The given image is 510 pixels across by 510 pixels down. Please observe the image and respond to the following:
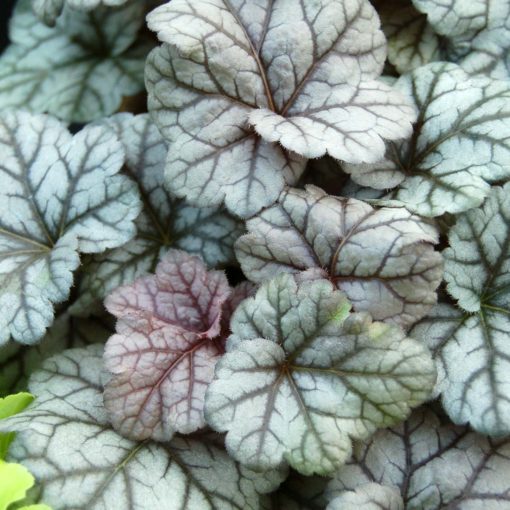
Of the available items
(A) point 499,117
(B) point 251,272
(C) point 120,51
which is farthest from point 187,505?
(C) point 120,51

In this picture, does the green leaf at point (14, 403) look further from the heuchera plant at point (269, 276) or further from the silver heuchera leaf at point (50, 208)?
the silver heuchera leaf at point (50, 208)

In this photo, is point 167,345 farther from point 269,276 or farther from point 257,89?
point 257,89

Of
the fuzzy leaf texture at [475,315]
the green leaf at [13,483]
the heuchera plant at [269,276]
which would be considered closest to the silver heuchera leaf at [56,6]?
the heuchera plant at [269,276]

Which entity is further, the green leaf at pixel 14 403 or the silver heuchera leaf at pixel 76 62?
the silver heuchera leaf at pixel 76 62

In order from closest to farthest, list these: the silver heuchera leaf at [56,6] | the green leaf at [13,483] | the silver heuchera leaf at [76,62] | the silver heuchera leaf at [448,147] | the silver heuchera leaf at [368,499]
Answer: the green leaf at [13,483] → the silver heuchera leaf at [368,499] → the silver heuchera leaf at [448,147] → the silver heuchera leaf at [56,6] → the silver heuchera leaf at [76,62]

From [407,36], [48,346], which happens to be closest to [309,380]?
[48,346]
